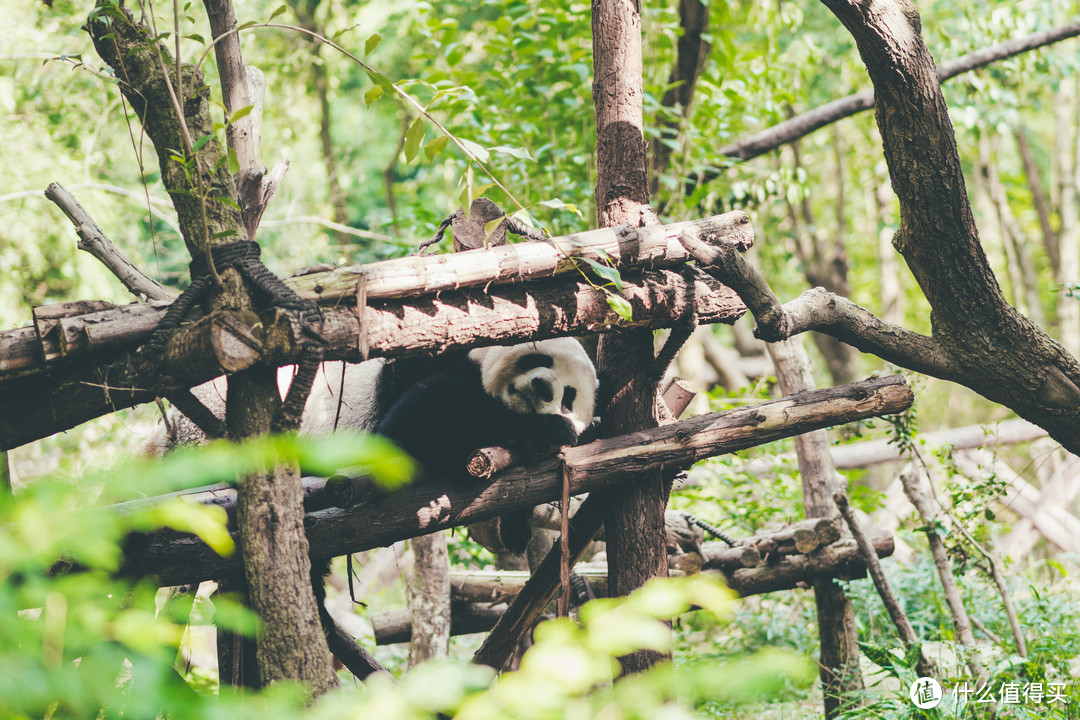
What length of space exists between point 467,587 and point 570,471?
1.83 m

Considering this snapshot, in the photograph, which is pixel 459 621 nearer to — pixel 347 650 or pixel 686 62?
pixel 347 650

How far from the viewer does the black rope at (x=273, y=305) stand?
6.53 feet

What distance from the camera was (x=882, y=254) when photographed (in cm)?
995

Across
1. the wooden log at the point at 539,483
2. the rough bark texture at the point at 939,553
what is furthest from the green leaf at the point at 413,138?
the rough bark texture at the point at 939,553

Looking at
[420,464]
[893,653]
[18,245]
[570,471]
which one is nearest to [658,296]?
[570,471]

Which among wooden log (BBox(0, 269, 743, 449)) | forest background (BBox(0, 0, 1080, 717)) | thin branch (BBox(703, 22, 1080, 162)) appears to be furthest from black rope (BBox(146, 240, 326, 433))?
thin branch (BBox(703, 22, 1080, 162))

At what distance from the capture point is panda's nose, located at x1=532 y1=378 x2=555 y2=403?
298 cm

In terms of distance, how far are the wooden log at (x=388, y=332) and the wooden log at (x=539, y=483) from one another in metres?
0.43

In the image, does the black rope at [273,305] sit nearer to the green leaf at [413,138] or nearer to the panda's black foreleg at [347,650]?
the green leaf at [413,138]

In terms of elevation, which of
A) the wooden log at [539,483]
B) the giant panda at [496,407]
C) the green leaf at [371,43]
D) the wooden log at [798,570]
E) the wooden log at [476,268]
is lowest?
the wooden log at [798,570]

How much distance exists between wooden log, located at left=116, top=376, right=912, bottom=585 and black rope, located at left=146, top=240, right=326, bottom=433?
737 millimetres

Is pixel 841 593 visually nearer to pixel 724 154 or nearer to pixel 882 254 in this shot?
pixel 724 154

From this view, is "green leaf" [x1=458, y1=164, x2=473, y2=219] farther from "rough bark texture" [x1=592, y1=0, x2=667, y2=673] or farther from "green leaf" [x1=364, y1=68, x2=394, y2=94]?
"rough bark texture" [x1=592, y1=0, x2=667, y2=673]

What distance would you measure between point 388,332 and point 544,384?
2.87 ft
